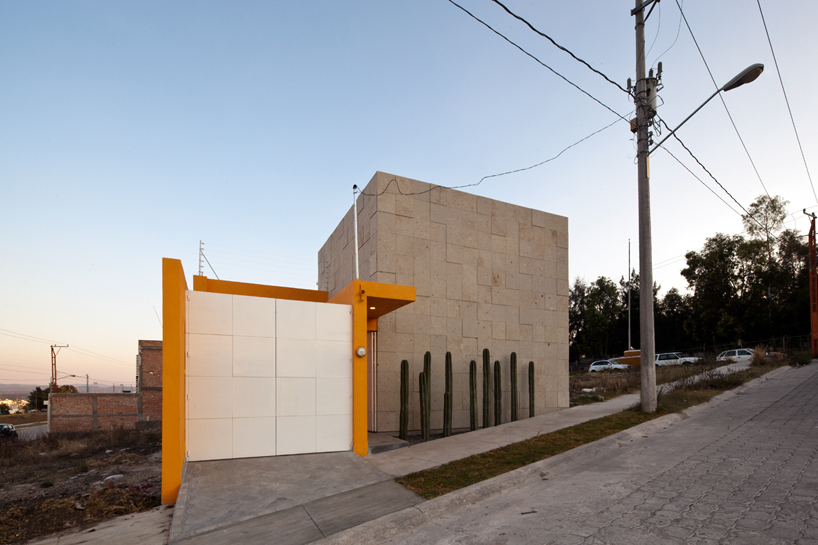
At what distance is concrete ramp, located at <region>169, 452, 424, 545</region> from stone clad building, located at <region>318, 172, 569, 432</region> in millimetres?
4213

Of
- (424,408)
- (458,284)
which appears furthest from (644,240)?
(424,408)

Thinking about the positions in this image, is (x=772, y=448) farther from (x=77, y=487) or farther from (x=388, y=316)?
(x=77, y=487)

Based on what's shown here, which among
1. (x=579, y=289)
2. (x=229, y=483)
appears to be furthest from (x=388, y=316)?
(x=579, y=289)

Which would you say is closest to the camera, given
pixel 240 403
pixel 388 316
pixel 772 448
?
pixel 772 448

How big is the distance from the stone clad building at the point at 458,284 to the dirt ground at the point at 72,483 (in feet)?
17.8

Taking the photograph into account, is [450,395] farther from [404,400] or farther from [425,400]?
[404,400]

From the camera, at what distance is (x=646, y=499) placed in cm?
559

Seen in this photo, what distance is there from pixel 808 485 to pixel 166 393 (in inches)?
328

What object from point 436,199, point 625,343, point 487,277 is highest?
point 436,199

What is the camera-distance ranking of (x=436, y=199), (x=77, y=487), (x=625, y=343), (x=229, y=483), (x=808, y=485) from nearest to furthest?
(x=808, y=485)
(x=229, y=483)
(x=77, y=487)
(x=436, y=199)
(x=625, y=343)

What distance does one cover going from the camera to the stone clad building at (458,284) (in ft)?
39.8

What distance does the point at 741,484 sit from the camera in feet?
19.3

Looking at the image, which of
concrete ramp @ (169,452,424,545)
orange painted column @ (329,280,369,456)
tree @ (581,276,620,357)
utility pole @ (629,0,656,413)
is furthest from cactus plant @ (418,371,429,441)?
tree @ (581,276,620,357)

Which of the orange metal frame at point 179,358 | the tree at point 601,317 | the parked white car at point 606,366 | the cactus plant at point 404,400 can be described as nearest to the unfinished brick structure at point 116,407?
the cactus plant at point 404,400
